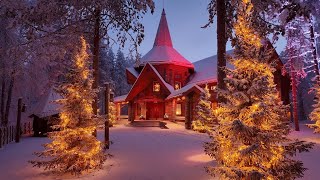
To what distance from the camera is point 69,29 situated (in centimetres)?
1226

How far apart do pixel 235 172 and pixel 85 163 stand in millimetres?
5071

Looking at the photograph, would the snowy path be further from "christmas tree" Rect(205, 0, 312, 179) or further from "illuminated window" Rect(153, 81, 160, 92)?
"illuminated window" Rect(153, 81, 160, 92)

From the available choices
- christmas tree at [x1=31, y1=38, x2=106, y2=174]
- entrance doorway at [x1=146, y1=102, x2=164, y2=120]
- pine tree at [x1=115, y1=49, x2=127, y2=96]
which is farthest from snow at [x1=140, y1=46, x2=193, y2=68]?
christmas tree at [x1=31, y1=38, x2=106, y2=174]

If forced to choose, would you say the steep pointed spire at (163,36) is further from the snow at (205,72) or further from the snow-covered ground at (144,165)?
the snow-covered ground at (144,165)

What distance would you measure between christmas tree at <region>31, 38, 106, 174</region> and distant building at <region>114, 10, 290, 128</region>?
71.9 ft

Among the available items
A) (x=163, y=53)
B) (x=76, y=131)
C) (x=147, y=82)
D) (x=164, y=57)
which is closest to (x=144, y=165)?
(x=76, y=131)

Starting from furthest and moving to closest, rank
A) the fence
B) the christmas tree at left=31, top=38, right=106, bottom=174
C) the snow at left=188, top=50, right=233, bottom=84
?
the snow at left=188, top=50, right=233, bottom=84 → the fence → the christmas tree at left=31, top=38, right=106, bottom=174

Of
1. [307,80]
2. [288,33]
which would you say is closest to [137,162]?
[288,33]

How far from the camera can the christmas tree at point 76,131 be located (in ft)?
29.9

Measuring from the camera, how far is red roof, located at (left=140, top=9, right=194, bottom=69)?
35781mm

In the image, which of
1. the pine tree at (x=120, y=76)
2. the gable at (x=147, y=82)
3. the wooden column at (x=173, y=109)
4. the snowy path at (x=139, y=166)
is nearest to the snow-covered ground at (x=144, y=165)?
the snowy path at (x=139, y=166)

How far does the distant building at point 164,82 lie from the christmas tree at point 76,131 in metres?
21.9

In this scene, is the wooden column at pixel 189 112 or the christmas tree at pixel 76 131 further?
the wooden column at pixel 189 112

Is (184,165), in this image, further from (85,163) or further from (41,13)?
(41,13)
